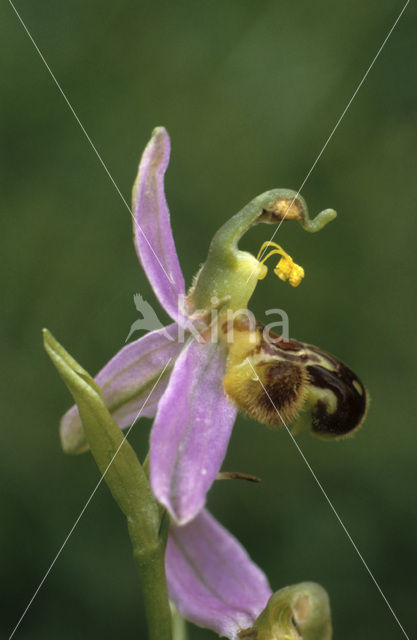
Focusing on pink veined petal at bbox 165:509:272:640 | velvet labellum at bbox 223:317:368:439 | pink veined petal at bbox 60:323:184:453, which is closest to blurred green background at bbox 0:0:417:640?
pink veined petal at bbox 165:509:272:640

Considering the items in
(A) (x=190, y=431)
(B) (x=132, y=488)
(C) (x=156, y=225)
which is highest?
(C) (x=156, y=225)

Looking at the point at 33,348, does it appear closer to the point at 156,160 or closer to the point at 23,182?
the point at 23,182

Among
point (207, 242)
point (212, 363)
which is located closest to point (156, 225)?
point (212, 363)

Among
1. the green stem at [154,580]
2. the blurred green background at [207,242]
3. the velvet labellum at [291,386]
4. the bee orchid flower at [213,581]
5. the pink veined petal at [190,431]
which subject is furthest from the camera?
the blurred green background at [207,242]

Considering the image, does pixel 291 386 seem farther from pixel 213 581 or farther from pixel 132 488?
pixel 213 581

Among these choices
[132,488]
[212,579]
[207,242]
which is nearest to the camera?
[132,488]

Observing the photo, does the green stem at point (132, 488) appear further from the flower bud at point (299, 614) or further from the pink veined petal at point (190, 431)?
the flower bud at point (299, 614)

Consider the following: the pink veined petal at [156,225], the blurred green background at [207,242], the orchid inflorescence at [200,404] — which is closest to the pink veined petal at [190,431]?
the orchid inflorescence at [200,404]
